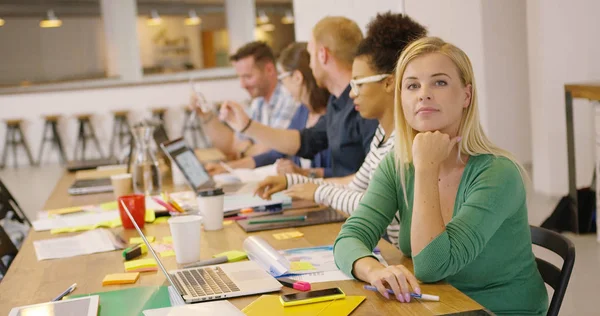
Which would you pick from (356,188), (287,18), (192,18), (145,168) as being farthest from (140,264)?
(287,18)

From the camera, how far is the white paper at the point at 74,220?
2613mm

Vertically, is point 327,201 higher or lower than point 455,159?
lower

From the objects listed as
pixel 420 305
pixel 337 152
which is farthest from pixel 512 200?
pixel 337 152

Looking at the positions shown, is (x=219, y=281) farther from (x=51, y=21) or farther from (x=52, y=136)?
(x=51, y=21)

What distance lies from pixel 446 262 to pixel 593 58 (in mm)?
4172

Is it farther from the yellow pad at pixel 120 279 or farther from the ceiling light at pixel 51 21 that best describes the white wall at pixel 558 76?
the ceiling light at pixel 51 21

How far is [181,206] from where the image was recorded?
2.76 metres

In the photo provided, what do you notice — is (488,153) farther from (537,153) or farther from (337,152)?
(537,153)

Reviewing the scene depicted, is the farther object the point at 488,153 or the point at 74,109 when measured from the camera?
the point at 74,109

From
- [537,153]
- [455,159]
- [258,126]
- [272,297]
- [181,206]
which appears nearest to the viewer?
[272,297]

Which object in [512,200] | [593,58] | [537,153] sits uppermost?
[593,58]

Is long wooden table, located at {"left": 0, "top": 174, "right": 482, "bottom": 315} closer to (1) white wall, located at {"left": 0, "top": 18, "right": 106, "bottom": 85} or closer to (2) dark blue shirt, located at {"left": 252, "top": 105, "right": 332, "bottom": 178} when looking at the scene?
(2) dark blue shirt, located at {"left": 252, "top": 105, "right": 332, "bottom": 178}

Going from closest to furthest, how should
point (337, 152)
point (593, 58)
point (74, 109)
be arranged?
point (337, 152)
point (593, 58)
point (74, 109)

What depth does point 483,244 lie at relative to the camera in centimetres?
164
